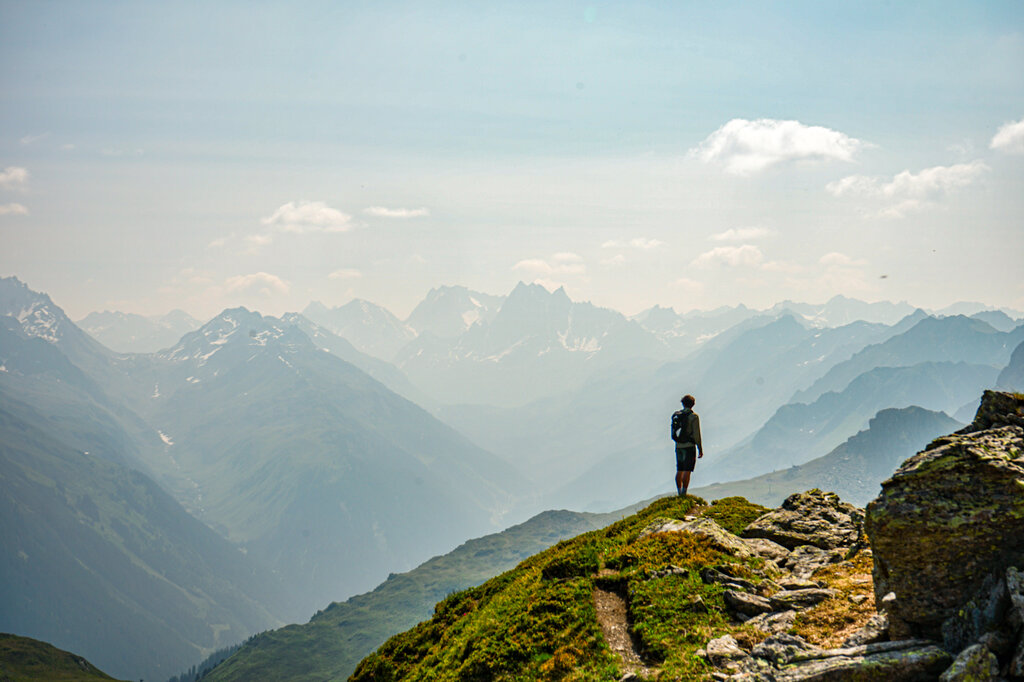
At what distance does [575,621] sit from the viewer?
20.1 metres

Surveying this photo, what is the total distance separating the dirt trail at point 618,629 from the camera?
1730 cm

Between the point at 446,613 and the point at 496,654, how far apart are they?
34.7ft

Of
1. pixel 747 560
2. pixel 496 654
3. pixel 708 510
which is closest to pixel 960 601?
pixel 747 560

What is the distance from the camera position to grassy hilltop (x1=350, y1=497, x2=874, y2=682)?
17219 millimetres

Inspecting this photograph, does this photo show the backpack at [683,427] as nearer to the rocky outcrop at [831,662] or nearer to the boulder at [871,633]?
the rocky outcrop at [831,662]

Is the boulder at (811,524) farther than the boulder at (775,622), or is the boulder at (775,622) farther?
the boulder at (811,524)

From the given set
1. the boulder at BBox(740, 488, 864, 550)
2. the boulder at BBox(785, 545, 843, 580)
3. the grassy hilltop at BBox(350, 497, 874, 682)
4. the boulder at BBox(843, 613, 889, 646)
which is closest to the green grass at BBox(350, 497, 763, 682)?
the grassy hilltop at BBox(350, 497, 874, 682)

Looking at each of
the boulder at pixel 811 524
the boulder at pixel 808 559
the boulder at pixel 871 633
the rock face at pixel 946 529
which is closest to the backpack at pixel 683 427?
the boulder at pixel 811 524

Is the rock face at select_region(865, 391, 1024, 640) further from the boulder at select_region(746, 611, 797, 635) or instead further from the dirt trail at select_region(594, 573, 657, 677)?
the dirt trail at select_region(594, 573, 657, 677)

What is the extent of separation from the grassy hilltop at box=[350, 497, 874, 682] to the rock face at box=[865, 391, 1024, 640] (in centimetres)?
232

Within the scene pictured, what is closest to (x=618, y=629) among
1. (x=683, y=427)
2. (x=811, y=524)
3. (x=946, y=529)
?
(x=946, y=529)

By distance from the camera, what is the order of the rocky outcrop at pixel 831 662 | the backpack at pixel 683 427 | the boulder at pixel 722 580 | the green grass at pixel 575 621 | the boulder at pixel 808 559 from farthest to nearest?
the backpack at pixel 683 427
the boulder at pixel 808 559
the boulder at pixel 722 580
the green grass at pixel 575 621
the rocky outcrop at pixel 831 662

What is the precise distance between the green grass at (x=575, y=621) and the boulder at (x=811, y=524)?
6.25 feet

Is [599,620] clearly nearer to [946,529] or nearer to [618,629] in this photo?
[618,629]
